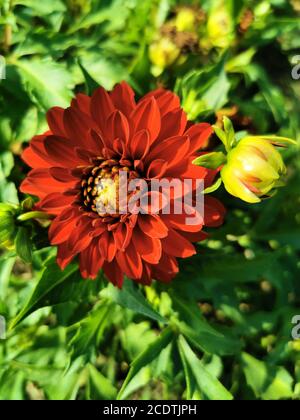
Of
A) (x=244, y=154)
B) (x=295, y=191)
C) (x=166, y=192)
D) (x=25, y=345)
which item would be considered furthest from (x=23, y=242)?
(x=295, y=191)

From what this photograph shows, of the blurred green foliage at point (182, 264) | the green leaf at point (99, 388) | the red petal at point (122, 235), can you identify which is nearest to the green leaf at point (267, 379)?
the blurred green foliage at point (182, 264)

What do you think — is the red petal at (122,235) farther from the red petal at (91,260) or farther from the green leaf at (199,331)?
the green leaf at (199,331)

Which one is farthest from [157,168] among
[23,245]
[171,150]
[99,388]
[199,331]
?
[99,388]

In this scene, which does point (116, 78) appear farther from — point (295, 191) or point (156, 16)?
point (295, 191)

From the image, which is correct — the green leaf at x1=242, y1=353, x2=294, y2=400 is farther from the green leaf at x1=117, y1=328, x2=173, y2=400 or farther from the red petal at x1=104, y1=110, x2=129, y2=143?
the red petal at x1=104, y1=110, x2=129, y2=143

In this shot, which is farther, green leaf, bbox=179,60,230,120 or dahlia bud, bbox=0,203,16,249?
green leaf, bbox=179,60,230,120

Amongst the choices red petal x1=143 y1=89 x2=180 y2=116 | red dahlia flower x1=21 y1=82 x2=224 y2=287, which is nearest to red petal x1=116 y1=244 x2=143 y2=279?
red dahlia flower x1=21 y1=82 x2=224 y2=287

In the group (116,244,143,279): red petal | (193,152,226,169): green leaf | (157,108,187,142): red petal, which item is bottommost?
(116,244,143,279): red petal
